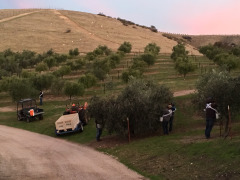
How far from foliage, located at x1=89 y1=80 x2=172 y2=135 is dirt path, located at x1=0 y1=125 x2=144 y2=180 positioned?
2.39 metres

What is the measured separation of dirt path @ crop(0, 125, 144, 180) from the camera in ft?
43.6

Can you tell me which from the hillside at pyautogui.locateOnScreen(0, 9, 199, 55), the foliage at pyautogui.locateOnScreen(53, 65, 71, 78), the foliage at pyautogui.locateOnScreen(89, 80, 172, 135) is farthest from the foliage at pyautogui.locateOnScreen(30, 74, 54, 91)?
the hillside at pyautogui.locateOnScreen(0, 9, 199, 55)

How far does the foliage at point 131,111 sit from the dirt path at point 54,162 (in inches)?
94.1

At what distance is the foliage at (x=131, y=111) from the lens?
64.2 feet

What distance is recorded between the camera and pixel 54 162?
51.5 feet

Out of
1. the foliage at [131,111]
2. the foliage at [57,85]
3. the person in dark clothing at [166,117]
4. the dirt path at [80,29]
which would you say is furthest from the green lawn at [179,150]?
the dirt path at [80,29]

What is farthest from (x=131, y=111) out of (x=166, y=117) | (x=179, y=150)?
(x=179, y=150)

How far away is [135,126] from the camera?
65.5ft

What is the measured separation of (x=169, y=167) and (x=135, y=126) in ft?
24.1

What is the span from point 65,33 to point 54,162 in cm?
9641

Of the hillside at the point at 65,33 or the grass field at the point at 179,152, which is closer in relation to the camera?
the grass field at the point at 179,152

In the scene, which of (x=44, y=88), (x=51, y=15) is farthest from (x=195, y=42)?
(x=44, y=88)

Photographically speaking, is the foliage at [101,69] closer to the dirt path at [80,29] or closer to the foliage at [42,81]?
the foliage at [42,81]

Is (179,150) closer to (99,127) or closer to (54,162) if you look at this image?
(54,162)
